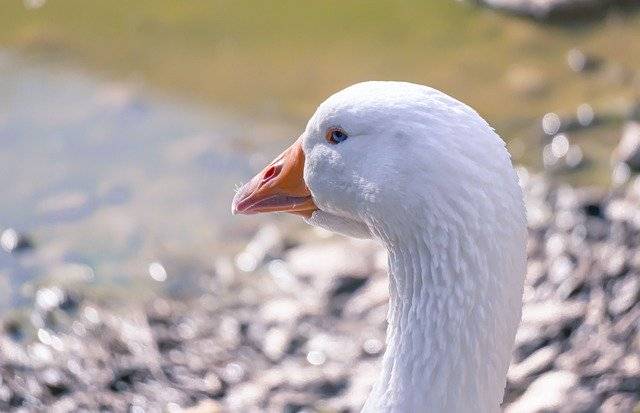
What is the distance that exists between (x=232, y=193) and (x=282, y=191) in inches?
141

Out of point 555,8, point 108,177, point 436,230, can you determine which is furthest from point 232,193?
point 436,230

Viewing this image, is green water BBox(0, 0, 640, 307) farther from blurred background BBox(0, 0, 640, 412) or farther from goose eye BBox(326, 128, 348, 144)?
goose eye BBox(326, 128, 348, 144)

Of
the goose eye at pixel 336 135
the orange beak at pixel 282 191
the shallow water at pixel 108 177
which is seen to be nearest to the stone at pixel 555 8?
the shallow water at pixel 108 177

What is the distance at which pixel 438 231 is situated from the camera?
3045 mm

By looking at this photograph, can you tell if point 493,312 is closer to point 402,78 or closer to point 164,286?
point 164,286

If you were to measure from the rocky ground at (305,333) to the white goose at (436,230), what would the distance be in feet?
6.34

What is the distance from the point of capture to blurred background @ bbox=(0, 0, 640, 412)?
221 inches

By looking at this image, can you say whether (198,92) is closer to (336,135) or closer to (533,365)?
(533,365)

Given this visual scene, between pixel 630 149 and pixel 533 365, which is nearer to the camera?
pixel 533 365

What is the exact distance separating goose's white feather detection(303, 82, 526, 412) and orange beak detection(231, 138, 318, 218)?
13.8 inches

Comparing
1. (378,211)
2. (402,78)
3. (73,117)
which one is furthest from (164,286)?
(378,211)

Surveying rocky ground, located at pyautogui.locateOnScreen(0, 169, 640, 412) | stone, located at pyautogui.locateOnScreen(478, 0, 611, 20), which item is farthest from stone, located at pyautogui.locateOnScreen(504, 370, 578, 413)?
stone, located at pyautogui.locateOnScreen(478, 0, 611, 20)

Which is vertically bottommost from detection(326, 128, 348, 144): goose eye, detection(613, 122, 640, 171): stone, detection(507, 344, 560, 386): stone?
detection(326, 128, 348, 144): goose eye

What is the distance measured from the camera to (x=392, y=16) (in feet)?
30.7
